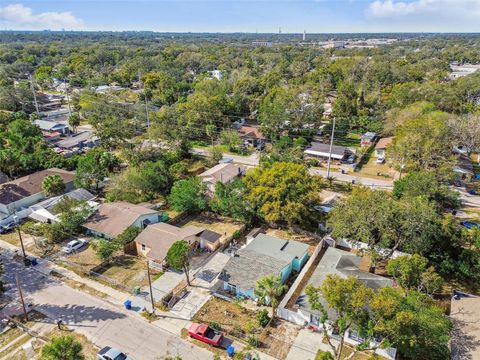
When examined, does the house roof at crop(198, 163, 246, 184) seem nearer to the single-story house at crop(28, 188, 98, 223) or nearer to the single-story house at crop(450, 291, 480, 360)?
the single-story house at crop(28, 188, 98, 223)

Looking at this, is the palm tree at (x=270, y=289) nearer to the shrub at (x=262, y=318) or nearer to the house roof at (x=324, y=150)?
the shrub at (x=262, y=318)

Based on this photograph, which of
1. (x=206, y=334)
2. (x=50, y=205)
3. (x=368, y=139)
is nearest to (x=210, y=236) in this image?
(x=206, y=334)

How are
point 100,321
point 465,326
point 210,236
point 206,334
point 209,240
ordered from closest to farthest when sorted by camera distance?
point 206,334
point 465,326
point 100,321
point 209,240
point 210,236

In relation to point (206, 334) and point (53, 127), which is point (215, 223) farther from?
point (53, 127)

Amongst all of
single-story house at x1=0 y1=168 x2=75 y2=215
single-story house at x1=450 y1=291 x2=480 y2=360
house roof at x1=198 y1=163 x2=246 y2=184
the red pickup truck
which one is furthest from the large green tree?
single-story house at x1=0 y1=168 x2=75 y2=215

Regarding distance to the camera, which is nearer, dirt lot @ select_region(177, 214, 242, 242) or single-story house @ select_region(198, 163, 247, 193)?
dirt lot @ select_region(177, 214, 242, 242)

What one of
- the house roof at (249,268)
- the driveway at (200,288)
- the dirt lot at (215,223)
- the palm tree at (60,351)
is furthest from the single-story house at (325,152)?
the palm tree at (60,351)
